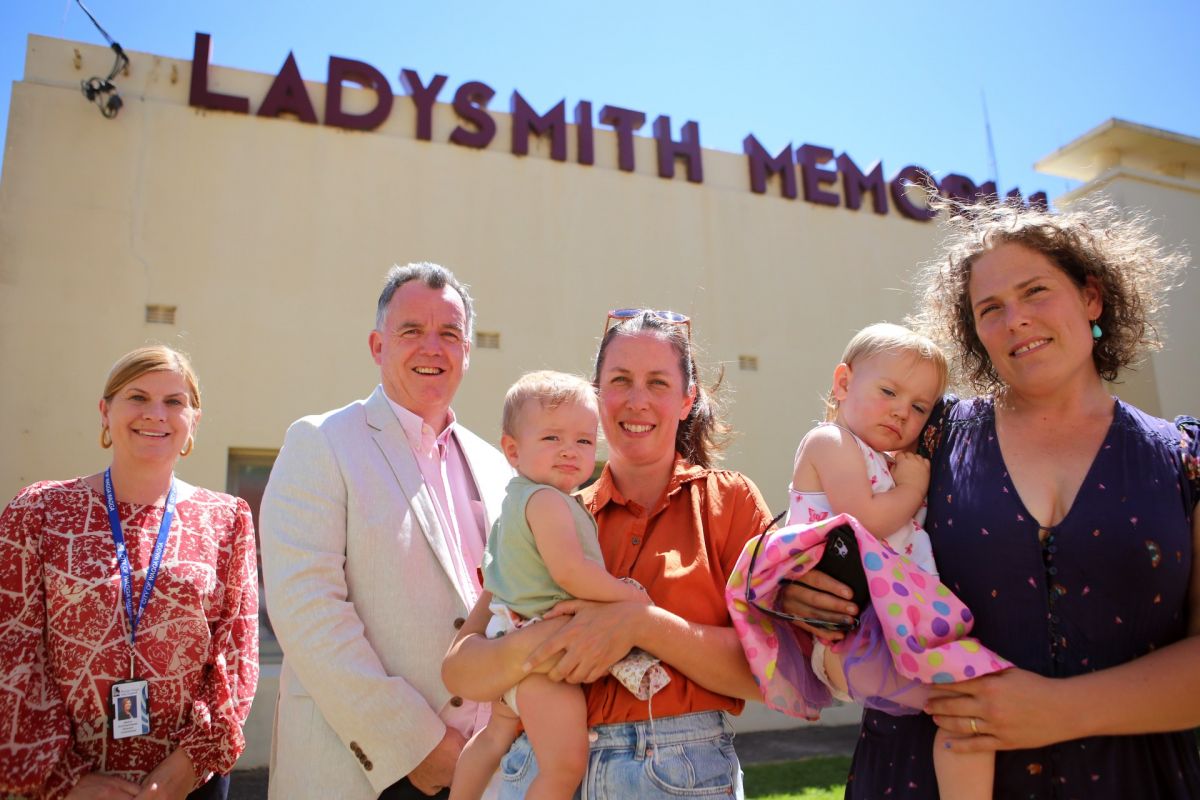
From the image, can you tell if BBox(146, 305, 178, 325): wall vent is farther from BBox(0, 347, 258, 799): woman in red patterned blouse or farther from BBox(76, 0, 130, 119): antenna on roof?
BBox(0, 347, 258, 799): woman in red patterned blouse

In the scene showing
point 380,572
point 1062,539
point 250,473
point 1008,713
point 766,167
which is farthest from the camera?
point 766,167

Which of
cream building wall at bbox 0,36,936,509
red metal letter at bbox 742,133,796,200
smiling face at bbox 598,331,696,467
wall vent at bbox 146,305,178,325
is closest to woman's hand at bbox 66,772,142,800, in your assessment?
smiling face at bbox 598,331,696,467

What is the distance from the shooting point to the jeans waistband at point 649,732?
6.10ft

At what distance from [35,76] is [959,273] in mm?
7356

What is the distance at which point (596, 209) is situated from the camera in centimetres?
790

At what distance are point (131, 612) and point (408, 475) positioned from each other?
965mm

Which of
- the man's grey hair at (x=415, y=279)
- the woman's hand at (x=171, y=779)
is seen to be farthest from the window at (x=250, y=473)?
the woman's hand at (x=171, y=779)

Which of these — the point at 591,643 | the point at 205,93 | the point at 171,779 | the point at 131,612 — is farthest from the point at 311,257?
the point at 591,643

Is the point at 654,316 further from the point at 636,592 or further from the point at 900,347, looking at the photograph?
the point at 636,592

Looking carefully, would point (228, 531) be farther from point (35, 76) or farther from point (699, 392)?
point (35, 76)

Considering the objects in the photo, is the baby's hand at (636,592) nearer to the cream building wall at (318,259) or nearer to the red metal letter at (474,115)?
the cream building wall at (318,259)

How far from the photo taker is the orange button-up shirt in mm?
1912

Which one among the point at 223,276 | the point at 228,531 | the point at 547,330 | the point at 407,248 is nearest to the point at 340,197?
the point at 407,248

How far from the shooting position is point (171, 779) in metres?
2.42
